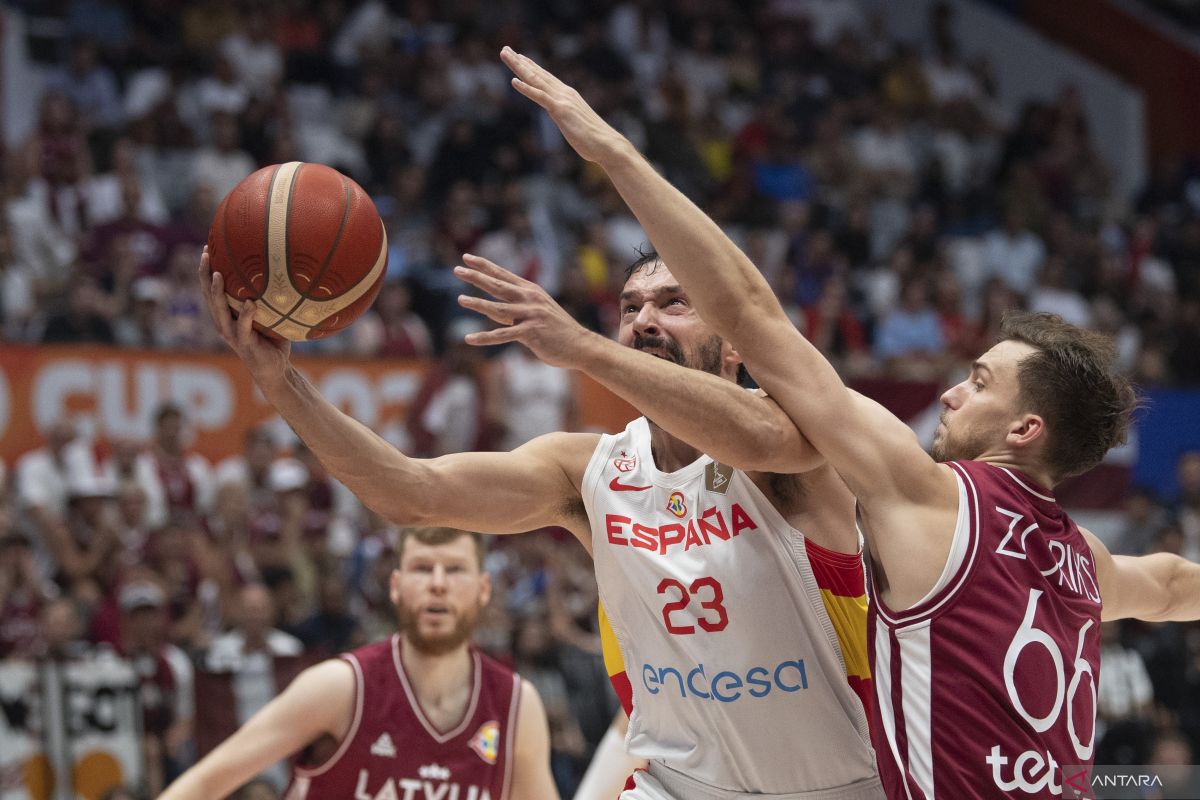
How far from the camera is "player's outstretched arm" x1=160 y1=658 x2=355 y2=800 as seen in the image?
513 cm

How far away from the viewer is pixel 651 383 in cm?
353

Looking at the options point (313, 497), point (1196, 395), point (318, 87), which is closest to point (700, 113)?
point (318, 87)

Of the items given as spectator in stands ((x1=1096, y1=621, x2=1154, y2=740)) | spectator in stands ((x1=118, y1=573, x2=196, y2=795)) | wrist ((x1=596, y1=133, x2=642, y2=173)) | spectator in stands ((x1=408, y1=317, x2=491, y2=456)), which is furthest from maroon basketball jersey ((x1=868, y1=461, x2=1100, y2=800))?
spectator in stands ((x1=408, y1=317, x2=491, y2=456))

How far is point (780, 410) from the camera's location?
362cm

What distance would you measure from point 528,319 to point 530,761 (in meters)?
2.65

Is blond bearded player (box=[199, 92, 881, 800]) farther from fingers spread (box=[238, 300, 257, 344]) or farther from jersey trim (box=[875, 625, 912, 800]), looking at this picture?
jersey trim (box=[875, 625, 912, 800])

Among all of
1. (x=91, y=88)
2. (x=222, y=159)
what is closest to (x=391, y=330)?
(x=222, y=159)

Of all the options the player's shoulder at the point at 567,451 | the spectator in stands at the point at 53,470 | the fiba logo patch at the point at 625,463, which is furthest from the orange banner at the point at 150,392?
the fiba logo patch at the point at 625,463

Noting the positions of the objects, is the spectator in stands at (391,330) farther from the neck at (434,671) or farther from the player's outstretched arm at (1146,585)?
the player's outstretched arm at (1146,585)

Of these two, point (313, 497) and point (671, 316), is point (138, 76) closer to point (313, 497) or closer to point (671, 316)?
point (313, 497)

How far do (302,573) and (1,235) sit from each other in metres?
3.55

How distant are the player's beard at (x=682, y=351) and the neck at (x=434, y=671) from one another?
6.85 ft

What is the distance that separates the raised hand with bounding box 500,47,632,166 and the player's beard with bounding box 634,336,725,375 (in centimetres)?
66

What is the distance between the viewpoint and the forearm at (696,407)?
3.52 meters
